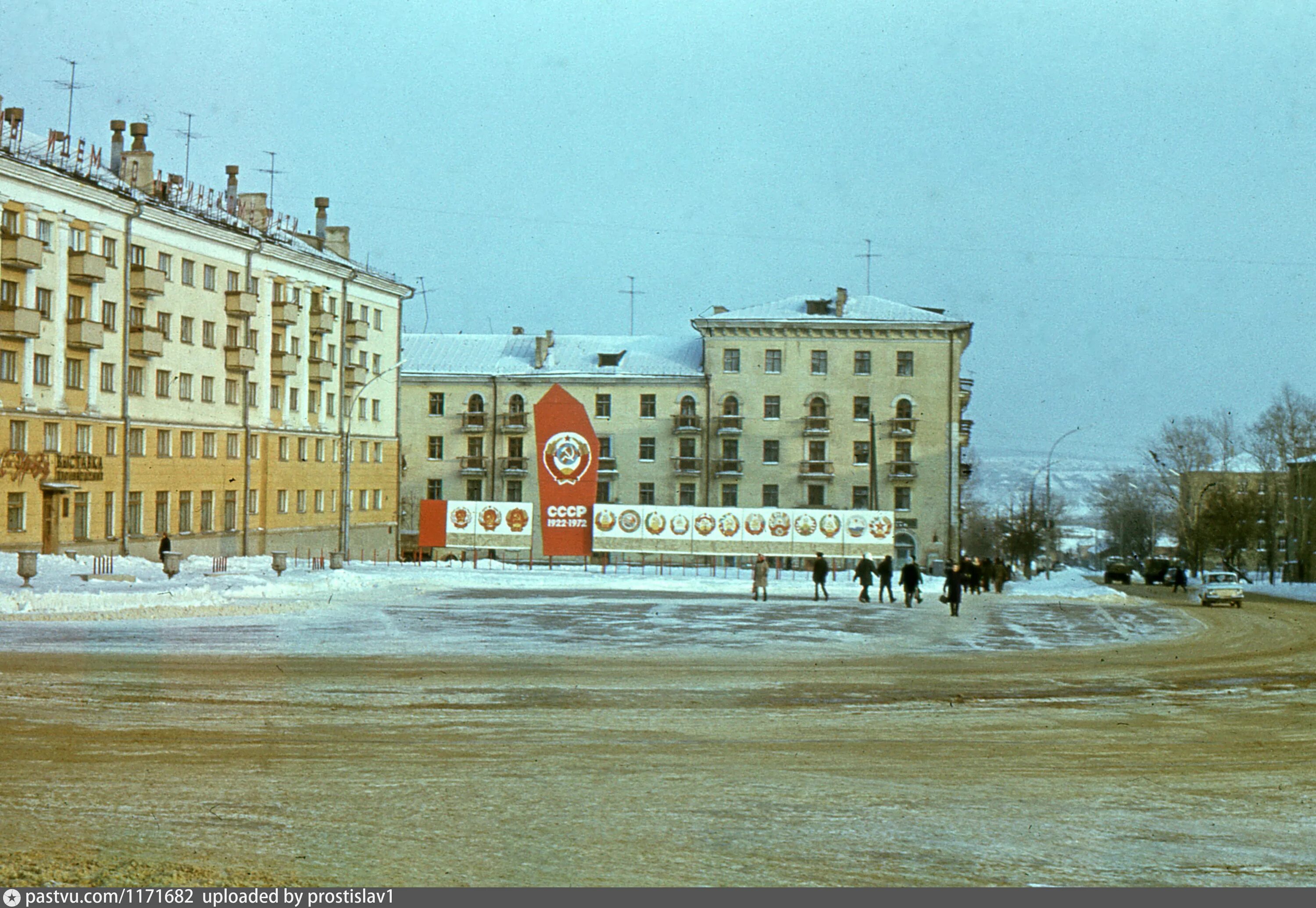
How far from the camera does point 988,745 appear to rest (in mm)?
12914

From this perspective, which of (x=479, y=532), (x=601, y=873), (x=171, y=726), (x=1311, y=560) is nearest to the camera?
(x=601, y=873)

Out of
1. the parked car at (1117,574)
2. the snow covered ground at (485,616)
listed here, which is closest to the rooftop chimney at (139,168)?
the snow covered ground at (485,616)

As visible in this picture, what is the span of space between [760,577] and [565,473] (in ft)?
44.0

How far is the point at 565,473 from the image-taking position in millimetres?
49344

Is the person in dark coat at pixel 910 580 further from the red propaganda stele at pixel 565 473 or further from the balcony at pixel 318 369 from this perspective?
the balcony at pixel 318 369

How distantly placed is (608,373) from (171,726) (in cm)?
6806

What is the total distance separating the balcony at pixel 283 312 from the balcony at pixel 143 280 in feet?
33.2

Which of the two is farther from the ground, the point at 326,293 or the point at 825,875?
the point at 326,293

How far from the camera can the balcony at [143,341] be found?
5247 centimetres

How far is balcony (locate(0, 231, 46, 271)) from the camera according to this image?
4534 centimetres

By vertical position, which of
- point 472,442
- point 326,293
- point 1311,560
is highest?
point 326,293

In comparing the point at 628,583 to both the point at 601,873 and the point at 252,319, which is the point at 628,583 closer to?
the point at 252,319

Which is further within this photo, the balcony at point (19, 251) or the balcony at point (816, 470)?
the balcony at point (816, 470)

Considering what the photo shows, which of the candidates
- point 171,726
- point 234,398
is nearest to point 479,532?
point 234,398
